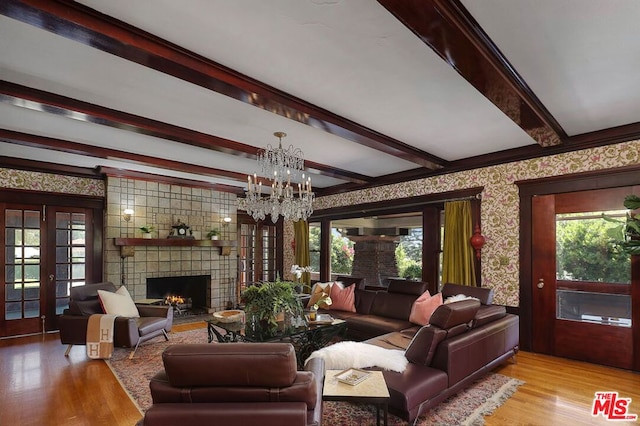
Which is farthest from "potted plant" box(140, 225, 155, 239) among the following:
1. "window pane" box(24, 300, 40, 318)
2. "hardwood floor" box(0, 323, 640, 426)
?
"hardwood floor" box(0, 323, 640, 426)

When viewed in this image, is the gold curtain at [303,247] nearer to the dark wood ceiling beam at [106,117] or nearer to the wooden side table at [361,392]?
the dark wood ceiling beam at [106,117]

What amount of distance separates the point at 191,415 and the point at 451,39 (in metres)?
2.34

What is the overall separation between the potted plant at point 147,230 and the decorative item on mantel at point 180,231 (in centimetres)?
36

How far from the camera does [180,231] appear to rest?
6520 mm

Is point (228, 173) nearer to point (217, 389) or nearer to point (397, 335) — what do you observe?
point (397, 335)

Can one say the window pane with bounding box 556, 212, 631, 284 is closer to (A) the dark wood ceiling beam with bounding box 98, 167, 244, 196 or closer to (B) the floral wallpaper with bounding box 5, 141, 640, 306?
(B) the floral wallpaper with bounding box 5, 141, 640, 306

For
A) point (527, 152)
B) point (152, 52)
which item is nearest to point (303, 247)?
point (527, 152)

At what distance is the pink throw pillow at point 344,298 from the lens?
5230mm

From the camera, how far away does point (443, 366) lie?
8.96 ft

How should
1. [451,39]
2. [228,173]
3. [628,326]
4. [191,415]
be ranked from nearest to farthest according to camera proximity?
[191,415] → [451,39] → [628,326] → [228,173]

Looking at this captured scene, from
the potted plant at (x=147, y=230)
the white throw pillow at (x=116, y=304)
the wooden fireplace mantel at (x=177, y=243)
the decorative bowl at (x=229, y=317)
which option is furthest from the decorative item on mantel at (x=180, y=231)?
the decorative bowl at (x=229, y=317)

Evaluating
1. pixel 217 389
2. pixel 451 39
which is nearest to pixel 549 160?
pixel 451 39

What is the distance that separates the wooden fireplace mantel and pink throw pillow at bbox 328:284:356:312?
9.23ft

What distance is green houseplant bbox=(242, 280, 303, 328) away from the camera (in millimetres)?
3537
